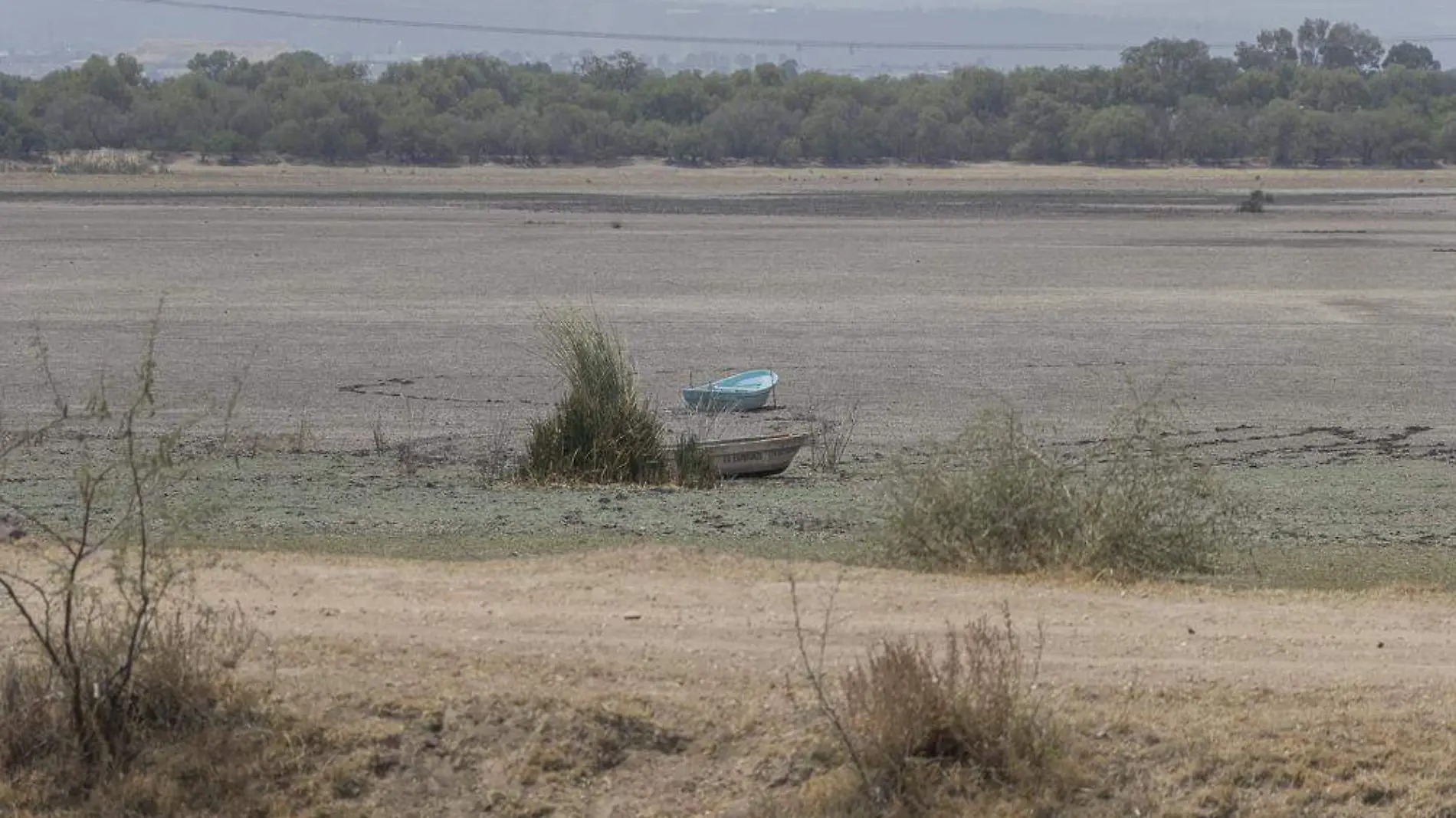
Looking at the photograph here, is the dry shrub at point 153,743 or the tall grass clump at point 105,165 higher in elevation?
the dry shrub at point 153,743

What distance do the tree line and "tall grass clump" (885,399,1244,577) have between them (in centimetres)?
9569

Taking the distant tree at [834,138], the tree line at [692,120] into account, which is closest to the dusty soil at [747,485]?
the tree line at [692,120]

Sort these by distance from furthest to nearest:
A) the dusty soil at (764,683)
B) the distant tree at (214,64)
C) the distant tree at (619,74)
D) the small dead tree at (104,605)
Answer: the distant tree at (214,64), the distant tree at (619,74), the small dead tree at (104,605), the dusty soil at (764,683)

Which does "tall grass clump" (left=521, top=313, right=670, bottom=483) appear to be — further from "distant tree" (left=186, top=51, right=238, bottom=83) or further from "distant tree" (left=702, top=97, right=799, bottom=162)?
"distant tree" (left=186, top=51, right=238, bottom=83)

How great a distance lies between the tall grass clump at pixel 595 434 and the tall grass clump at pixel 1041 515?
15.8 feet

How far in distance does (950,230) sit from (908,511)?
Result: 1758 inches

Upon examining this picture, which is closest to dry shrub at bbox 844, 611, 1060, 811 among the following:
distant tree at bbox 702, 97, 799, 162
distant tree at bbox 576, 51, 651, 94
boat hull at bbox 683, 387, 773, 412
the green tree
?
boat hull at bbox 683, 387, 773, 412

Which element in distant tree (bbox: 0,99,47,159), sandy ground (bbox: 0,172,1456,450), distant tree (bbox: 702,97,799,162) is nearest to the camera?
sandy ground (bbox: 0,172,1456,450)

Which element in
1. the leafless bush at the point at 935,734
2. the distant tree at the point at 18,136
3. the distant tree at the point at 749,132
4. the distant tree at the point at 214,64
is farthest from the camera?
the distant tree at the point at 214,64

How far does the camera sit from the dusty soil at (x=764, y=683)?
31.9 ft

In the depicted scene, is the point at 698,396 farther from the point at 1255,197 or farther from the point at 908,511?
the point at 1255,197

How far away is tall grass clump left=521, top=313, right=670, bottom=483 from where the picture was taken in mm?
18484

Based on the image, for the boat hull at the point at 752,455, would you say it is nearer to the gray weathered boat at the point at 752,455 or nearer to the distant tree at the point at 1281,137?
the gray weathered boat at the point at 752,455

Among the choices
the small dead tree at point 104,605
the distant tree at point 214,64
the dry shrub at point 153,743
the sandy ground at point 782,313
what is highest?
the distant tree at point 214,64
